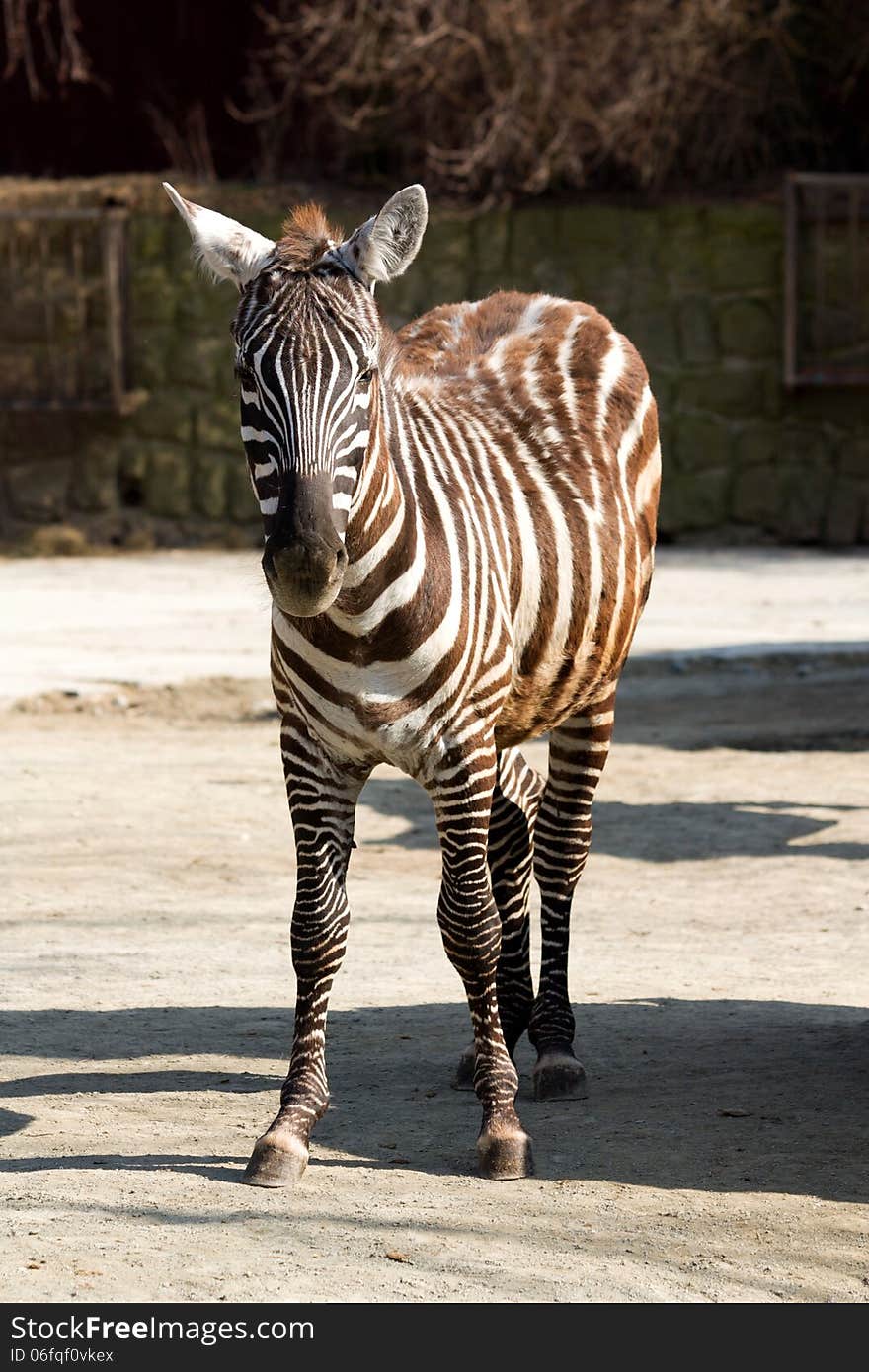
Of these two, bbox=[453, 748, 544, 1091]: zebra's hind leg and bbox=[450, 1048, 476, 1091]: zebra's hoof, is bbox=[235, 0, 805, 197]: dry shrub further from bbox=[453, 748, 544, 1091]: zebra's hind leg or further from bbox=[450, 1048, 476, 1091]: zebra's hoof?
bbox=[450, 1048, 476, 1091]: zebra's hoof

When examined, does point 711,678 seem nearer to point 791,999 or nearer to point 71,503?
point 791,999

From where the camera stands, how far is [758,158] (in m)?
17.2

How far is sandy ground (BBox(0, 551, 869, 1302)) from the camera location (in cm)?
356

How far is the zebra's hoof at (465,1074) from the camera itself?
466cm

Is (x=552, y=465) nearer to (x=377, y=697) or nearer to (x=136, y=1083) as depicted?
(x=377, y=697)

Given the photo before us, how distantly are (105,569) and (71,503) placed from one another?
167 centimetres

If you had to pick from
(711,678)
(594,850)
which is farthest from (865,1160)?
(711,678)

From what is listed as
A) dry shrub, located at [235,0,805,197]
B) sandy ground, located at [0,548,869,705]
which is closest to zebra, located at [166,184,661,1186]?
sandy ground, located at [0,548,869,705]

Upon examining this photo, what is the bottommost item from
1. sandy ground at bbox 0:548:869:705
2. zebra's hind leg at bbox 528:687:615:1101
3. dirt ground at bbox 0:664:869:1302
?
sandy ground at bbox 0:548:869:705

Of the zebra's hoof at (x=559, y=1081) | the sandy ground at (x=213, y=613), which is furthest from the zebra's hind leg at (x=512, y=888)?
the sandy ground at (x=213, y=613)

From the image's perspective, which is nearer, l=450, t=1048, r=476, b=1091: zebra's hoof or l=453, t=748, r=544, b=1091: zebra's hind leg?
l=450, t=1048, r=476, b=1091: zebra's hoof

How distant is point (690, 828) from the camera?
7426 mm

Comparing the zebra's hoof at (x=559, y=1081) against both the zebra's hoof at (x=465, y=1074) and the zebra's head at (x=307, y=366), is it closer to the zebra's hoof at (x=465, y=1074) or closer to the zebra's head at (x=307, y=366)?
the zebra's hoof at (x=465, y=1074)

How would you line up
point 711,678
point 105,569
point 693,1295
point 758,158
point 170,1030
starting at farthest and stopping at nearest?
point 758,158 < point 105,569 < point 711,678 < point 170,1030 < point 693,1295
